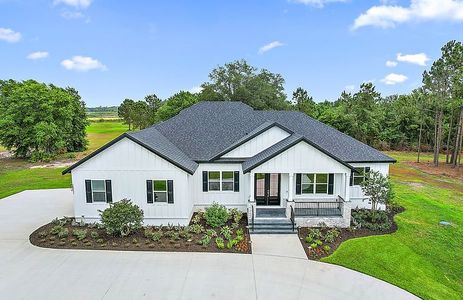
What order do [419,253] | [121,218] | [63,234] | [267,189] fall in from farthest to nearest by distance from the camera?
[267,189], [63,234], [121,218], [419,253]

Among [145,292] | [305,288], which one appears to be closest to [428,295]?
[305,288]

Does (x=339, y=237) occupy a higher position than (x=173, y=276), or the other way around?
(x=173, y=276)

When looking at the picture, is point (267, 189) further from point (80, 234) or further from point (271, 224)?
point (80, 234)

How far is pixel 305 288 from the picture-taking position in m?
9.47

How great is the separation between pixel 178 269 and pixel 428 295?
8298mm

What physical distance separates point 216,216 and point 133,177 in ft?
15.1

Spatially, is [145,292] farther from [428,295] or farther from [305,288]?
[428,295]

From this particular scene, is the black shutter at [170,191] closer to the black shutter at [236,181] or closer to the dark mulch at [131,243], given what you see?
the dark mulch at [131,243]

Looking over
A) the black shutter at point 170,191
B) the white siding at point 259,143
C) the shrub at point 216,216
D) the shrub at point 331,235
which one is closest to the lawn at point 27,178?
the black shutter at point 170,191

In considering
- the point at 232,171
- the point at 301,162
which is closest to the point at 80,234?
the point at 232,171

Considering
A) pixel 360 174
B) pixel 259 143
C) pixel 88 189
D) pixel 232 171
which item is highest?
pixel 259 143

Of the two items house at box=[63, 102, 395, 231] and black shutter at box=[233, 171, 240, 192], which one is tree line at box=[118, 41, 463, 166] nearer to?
house at box=[63, 102, 395, 231]

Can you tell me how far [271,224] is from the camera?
14.5 meters

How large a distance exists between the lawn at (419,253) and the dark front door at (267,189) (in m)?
4.73
